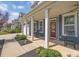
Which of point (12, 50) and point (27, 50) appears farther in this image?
point (12, 50)

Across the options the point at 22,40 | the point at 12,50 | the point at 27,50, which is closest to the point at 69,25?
the point at 27,50

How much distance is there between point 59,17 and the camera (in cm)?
1819

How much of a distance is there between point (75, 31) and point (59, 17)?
3.91 m

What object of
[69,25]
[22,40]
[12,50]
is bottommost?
[12,50]

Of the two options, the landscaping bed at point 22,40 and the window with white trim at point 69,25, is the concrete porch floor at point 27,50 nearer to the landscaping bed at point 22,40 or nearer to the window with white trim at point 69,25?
the window with white trim at point 69,25

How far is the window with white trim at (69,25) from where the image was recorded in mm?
14797

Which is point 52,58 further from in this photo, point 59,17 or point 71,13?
point 59,17

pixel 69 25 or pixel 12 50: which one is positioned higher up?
pixel 69 25

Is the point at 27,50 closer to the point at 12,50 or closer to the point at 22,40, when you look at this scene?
the point at 12,50

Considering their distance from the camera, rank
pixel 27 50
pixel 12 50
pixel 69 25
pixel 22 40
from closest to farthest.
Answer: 1. pixel 27 50
2. pixel 12 50
3. pixel 69 25
4. pixel 22 40

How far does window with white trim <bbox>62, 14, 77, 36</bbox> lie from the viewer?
583 inches

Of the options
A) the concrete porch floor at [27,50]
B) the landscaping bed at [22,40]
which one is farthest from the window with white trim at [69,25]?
the landscaping bed at [22,40]

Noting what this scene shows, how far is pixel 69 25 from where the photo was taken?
15.8 m

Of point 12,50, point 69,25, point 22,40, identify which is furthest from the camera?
point 22,40
